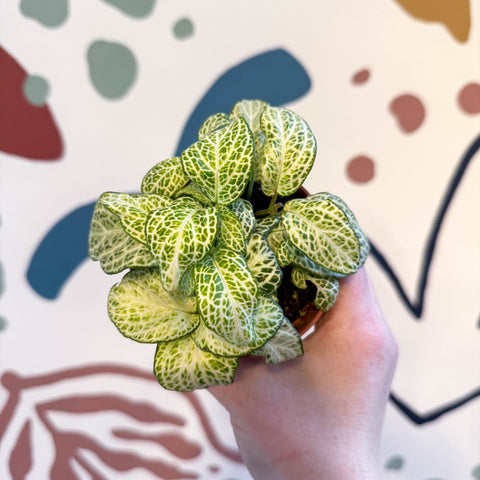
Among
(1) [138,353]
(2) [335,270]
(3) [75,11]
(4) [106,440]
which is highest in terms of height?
(3) [75,11]

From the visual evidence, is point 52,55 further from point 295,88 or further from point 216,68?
point 295,88

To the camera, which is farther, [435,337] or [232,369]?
[435,337]

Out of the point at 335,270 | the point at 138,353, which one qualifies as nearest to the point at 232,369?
the point at 335,270

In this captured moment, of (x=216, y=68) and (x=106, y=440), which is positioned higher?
(x=216, y=68)

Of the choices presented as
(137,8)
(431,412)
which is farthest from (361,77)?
(431,412)

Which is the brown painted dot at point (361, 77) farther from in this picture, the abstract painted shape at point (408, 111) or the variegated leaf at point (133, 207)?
the variegated leaf at point (133, 207)

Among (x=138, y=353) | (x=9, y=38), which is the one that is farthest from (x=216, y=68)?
(x=138, y=353)
